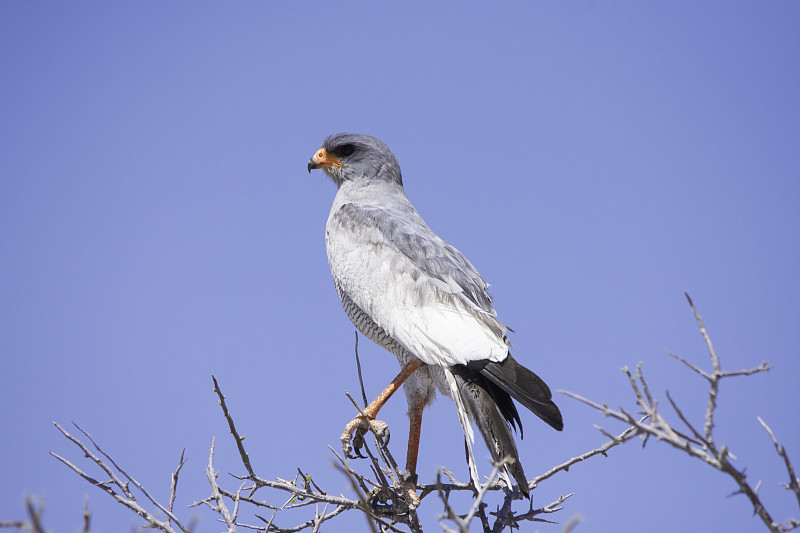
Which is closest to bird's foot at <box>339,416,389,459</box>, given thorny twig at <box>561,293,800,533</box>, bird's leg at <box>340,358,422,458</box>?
bird's leg at <box>340,358,422,458</box>

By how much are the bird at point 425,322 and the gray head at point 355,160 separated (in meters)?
0.23

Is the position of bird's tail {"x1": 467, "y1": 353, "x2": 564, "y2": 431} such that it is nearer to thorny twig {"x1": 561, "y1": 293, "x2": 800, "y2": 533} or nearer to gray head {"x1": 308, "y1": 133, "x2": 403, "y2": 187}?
thorny twig {"x1": 561, "y1": 293, "x2": 800, "y2": 533}

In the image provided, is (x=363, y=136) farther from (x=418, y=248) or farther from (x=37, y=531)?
(x=37, y=531)

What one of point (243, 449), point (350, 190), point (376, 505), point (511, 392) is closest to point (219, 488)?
point (243, 449)

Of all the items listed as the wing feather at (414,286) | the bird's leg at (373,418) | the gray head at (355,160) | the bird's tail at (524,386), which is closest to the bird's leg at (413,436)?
the bird's leg at (373,418)

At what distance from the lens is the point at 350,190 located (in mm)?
6656

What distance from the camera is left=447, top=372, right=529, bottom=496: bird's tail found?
13.6 ft

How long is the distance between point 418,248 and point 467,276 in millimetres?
450

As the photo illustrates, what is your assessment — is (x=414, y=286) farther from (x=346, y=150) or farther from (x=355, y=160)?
(x=346, y=150)

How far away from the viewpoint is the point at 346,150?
6.86 m

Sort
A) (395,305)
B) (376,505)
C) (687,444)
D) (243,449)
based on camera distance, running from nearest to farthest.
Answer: (687,444)
(243,449)
(376,505)
(395,305)

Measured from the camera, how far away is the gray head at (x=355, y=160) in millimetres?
6730

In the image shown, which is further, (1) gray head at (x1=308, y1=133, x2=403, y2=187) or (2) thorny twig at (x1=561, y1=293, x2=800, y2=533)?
(1) gray head at (x1=308, y1=133, x2=403, y2=187)

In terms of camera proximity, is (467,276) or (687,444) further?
(467,276)
